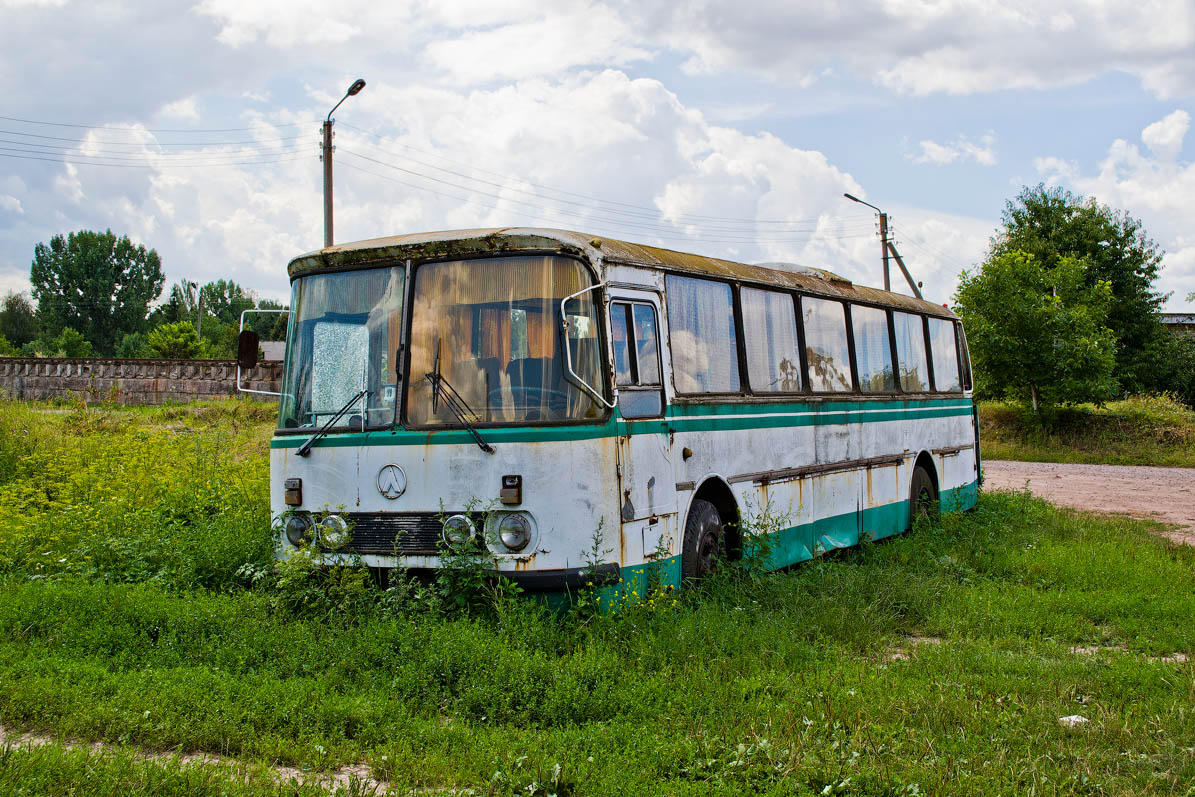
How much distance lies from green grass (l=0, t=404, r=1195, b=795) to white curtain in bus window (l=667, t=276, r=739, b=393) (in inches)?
60.6

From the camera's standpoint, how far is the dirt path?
55.2 ft

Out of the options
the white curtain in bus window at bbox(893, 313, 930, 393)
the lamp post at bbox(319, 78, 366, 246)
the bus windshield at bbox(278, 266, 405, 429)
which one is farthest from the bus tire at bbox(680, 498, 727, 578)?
the lamp post at bbox(319, 78, 366, 246)

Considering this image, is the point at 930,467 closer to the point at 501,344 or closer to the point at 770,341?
the point at 770,341

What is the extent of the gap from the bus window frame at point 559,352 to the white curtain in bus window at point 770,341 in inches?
103

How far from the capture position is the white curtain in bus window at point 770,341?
9453 millimetres

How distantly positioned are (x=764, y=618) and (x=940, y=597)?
87.1 inches

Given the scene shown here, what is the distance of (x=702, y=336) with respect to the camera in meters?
8.63

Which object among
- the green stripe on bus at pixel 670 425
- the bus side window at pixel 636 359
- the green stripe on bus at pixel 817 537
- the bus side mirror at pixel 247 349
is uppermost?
the bus side mirror at pixel 247 349

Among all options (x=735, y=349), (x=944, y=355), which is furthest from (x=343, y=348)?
(x=944, y=355)

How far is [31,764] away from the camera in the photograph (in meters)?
4.42

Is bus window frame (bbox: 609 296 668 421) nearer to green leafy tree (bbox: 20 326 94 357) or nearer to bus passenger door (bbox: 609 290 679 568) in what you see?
bus passenger door (bbox: 609 290 679 568)

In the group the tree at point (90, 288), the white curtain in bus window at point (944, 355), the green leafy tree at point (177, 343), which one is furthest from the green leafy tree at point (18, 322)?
the white curtain in bus window at point (944, 355)

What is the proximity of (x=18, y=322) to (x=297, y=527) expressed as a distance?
106 meters

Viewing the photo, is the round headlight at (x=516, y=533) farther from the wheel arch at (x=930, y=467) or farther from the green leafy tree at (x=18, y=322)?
the green leafy tree at (x=18, y=322)
